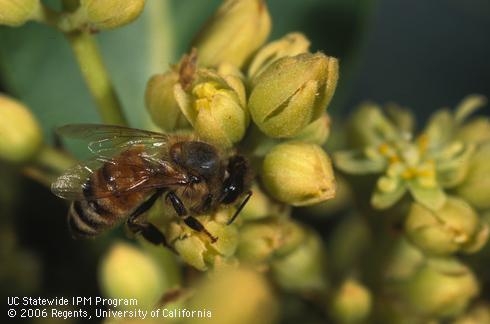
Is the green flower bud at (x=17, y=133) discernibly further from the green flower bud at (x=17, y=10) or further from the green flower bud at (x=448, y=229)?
the green flower bud at (x=448, y=229)

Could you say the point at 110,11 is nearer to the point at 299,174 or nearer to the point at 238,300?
the point at 299,174

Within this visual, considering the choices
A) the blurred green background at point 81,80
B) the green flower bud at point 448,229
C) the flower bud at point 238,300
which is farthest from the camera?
the blurred green background at point 81,80

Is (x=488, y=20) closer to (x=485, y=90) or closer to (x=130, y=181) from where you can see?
(x=485, y=90)

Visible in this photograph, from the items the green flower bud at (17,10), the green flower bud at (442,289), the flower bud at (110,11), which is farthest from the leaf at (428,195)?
the green flower bud at (17,10)

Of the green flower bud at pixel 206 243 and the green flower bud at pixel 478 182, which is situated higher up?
the green flower bud at pixel 206 243

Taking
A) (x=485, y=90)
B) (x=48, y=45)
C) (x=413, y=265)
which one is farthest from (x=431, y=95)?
(x=48, y=45)
